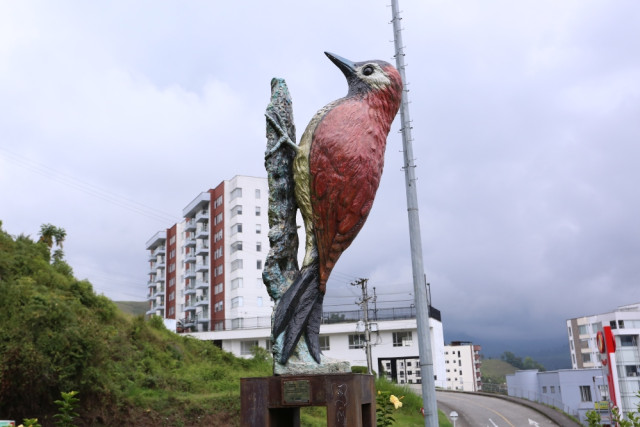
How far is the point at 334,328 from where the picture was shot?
33438 millimetres

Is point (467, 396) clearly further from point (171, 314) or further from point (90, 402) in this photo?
point (171, 314)

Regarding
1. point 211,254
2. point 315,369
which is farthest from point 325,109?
point 211,254

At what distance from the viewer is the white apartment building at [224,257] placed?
39344mm

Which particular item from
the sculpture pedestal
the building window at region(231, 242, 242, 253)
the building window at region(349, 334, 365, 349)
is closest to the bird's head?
the sculpture pedestal

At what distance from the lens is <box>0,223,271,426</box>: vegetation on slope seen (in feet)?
41.3

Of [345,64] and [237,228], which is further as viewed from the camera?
[237,228]

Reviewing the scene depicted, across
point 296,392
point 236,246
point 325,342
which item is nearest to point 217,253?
point 236,246

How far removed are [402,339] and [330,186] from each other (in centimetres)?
2817

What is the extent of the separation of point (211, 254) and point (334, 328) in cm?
1411

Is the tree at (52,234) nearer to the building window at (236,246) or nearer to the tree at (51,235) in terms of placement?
the tree at (51,235)

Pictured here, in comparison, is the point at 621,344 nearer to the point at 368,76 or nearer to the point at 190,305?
the point at 190,305

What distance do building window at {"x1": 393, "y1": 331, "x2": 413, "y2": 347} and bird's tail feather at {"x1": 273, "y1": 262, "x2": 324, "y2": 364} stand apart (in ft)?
90.0

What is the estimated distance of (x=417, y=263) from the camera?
8.27 metres

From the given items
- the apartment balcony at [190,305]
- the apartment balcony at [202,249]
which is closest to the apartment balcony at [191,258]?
the apartment balcony at [202,249]
